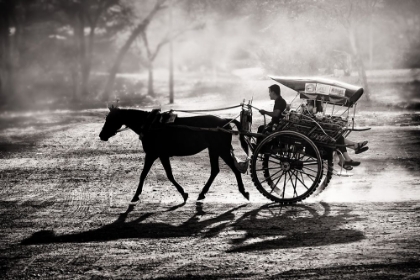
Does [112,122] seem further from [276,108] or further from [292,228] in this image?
[292,228]

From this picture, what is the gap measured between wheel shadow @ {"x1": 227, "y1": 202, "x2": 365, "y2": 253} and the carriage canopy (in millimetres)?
1536

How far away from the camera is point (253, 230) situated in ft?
25.3

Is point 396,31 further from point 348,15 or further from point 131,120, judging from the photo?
point 131,120

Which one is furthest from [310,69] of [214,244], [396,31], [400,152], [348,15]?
[214,244]

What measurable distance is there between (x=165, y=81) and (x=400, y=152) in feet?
146

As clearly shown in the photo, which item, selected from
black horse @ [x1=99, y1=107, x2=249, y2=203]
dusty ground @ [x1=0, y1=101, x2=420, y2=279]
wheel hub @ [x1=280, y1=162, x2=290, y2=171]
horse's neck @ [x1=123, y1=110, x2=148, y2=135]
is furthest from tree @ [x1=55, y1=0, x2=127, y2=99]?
wheel hub @ [x1=280, y1=162, x2=290, y2=171]

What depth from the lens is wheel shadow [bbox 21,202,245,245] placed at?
7480 millimetres

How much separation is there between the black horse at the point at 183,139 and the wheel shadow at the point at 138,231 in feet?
4.28

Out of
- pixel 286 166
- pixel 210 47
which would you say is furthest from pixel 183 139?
pixel 210 47

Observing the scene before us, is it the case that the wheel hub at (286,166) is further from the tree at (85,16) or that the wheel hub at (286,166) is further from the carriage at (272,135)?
the tree at (85,16)

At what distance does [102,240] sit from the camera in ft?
24.2

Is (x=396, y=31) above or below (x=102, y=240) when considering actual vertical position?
above

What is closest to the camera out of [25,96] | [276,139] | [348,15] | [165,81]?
[276,139]

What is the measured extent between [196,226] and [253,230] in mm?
772
